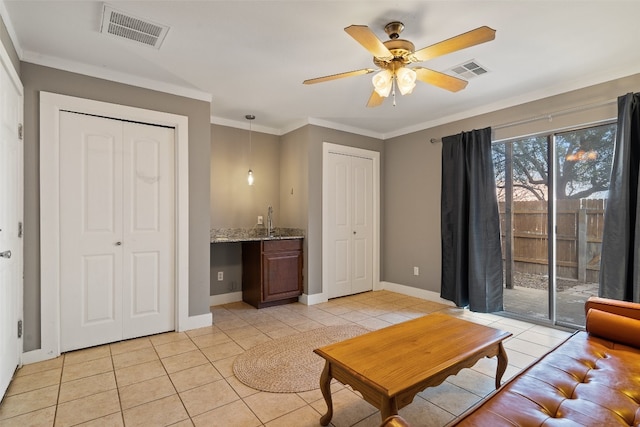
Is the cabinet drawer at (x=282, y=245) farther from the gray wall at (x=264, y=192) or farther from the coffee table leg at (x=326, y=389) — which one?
the coffee table leg at (x=326, y=389)

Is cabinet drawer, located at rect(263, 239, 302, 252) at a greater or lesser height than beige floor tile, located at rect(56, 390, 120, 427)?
greater

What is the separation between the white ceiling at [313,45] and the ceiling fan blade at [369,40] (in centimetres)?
30

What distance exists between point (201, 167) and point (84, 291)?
157 cm

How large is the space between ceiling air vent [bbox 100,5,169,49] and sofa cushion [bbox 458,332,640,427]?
9.63ft

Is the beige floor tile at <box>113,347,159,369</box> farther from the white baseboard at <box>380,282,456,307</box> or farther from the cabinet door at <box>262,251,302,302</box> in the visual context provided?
the white baseboard at <box>380,282,456,307</box>

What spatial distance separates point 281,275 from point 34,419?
2.66 metres

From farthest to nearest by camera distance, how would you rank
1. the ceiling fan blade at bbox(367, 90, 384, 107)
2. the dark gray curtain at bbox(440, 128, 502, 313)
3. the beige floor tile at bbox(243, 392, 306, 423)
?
the dark gray curtain at bbox(440, 128, 502, 313) → the ceiling fan blade at bbox(367, 90, 384, 107) → the beige floor tile at bbox(243, 392, 306, 423)

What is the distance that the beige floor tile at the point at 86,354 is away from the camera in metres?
2.65

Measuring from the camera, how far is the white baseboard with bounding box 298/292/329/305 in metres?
4.36

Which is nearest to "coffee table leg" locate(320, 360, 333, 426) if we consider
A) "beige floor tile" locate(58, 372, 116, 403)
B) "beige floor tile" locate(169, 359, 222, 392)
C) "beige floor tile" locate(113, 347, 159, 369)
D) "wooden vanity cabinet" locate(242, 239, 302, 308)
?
"beige floor tile" locate(169, 359, 222, 392)

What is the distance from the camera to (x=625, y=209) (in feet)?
9.11

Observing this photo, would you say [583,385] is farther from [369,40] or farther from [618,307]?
[369,40]

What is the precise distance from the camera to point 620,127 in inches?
112

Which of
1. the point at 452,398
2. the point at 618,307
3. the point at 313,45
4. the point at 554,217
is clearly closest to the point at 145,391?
the point at 452,398
